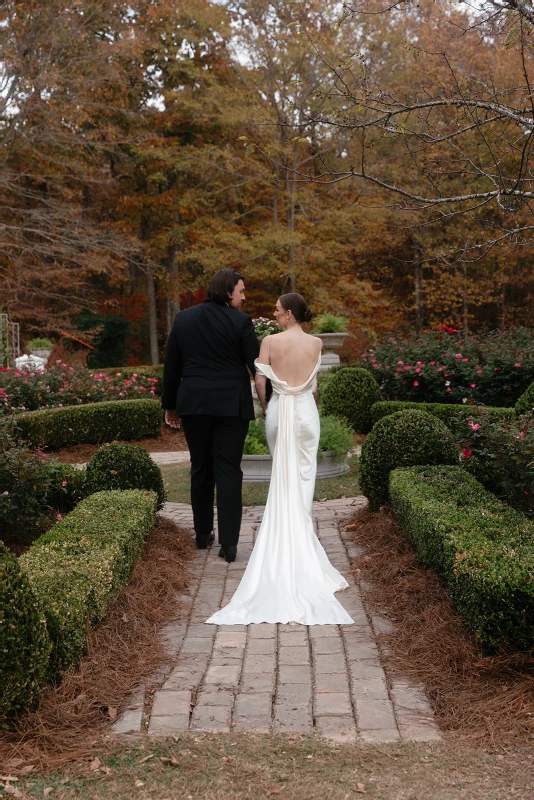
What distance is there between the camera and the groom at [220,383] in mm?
5590

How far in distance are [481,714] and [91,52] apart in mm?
19461

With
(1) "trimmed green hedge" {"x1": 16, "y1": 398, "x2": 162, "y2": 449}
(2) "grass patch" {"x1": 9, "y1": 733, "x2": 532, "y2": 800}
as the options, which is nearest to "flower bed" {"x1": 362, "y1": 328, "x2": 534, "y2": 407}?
(1) "trimmed green hedge" {"x1": 16, "y1": 398, "x2": 162, "y2": 449}

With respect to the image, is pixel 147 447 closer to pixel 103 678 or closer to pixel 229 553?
pixel 229 553

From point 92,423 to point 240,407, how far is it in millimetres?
5901

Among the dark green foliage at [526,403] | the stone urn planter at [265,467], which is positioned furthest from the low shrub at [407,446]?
the stone urn planter at [265,467]

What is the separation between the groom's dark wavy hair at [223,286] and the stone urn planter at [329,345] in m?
7.93

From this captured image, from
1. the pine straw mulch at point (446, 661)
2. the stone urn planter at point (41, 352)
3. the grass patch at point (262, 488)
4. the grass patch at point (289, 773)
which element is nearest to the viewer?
the grass patch at point (289, 773)

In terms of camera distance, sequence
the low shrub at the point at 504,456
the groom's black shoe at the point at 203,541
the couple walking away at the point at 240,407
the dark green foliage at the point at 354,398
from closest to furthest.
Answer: the low shrub at the point at 504,456, the couple walking away at the point at 240,407, the groom's black shoe at the point at 203,541, the dark green foliage at the point at 354,398

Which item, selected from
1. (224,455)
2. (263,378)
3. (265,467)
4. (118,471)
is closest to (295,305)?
(263,378)

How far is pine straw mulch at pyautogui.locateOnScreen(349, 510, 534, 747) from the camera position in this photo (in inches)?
125

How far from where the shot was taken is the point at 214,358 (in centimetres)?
569

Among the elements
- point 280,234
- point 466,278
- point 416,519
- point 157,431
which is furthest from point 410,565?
point 466,278

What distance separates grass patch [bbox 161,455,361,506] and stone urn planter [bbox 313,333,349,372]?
482 cm

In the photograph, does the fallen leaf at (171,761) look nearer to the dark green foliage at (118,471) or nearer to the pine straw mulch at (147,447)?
the dark green foliage at (118,471)
